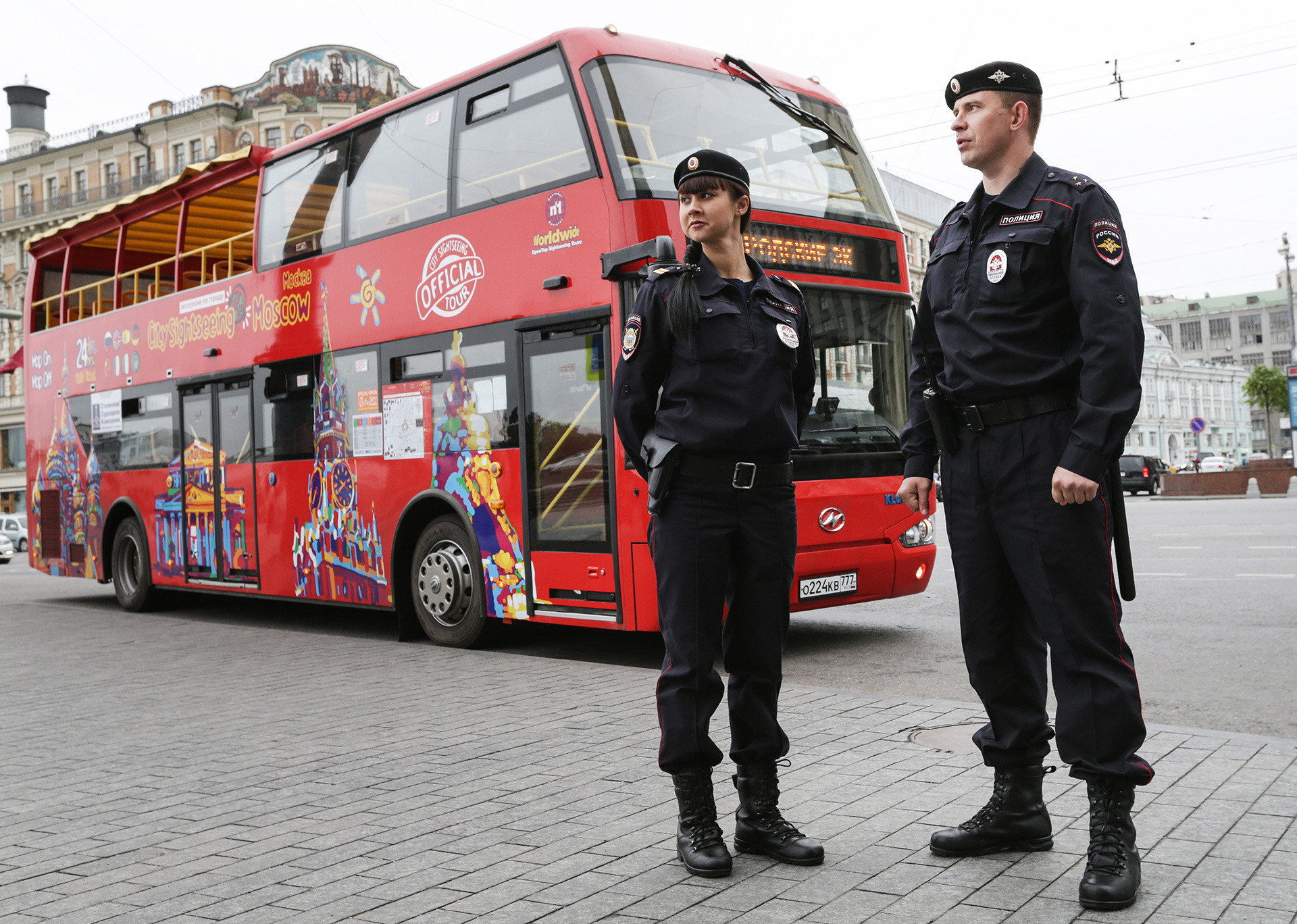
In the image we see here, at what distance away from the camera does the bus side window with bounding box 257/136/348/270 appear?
32.7 ft

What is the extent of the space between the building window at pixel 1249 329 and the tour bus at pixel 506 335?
5547 inches

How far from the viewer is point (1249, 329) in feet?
437

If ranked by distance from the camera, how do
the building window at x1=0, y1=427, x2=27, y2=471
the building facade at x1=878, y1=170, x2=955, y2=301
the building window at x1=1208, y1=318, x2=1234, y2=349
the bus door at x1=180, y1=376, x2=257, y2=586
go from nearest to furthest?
1. the bus door at x1=180, y1=376, x2=257, y2=586
2. the building window at x1=0, y1=427, x2=27, y2=471
3. the building facade at x1=878, y1=170, x2=955, y2=301
4. the building window at x1=1208, y1=318, x2=1234, y2=349

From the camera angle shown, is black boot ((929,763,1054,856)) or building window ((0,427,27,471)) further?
building window ((0,427,27,471))

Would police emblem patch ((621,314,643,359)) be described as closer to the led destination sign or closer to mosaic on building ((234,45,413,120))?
the led destination sign

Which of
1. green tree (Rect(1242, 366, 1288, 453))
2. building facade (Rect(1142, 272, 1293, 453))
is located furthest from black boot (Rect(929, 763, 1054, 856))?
building facade (Rect(1142, 272, 1293, 453))

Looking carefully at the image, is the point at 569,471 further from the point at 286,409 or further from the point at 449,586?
the point at 286,409

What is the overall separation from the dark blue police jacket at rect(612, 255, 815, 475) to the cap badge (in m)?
0.64

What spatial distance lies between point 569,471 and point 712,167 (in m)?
4.39

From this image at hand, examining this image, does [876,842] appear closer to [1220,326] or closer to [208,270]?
[208,270]

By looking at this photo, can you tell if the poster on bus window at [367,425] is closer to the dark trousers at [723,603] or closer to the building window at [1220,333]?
the dark trousers at [723,603]

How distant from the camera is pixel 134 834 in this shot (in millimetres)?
4160

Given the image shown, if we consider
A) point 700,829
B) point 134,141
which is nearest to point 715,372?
point 700,829

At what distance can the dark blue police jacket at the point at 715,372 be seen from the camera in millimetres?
3695
